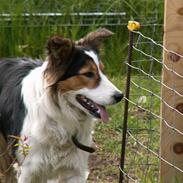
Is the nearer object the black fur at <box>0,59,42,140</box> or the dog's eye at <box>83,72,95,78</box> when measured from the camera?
the dog's eye at <box>83,72,95,78</box>

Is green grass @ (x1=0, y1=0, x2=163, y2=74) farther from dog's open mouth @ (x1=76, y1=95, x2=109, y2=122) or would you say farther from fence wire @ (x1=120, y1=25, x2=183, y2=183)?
dog's open mouth @ (x1=76, y1=95, x2=109, y2=122)

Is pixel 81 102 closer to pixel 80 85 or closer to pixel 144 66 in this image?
pixel 80 85

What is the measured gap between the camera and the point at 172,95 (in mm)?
4531

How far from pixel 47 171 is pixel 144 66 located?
313 centimetres

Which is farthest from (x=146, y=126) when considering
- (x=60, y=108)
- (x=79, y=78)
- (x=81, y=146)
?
(x=79, y=78)

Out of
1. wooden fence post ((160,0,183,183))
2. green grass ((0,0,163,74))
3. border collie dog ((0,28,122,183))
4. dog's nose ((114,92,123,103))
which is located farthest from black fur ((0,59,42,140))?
green grass ((0,0,163,74))

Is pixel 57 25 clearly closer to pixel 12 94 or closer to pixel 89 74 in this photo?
pixel 12 94

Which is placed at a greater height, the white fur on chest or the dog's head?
the dog's head

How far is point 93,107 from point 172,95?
0.56 meters

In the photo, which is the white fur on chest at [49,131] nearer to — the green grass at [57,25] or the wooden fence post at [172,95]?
the wooden fence post at [172,95]

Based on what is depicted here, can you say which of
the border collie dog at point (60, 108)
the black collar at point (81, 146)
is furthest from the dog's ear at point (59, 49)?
the black collar at point (81, 146)

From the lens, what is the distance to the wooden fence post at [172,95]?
4.44 m

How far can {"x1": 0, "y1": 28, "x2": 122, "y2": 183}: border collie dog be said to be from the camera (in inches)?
188

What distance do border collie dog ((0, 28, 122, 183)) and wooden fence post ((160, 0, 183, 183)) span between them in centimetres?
35
